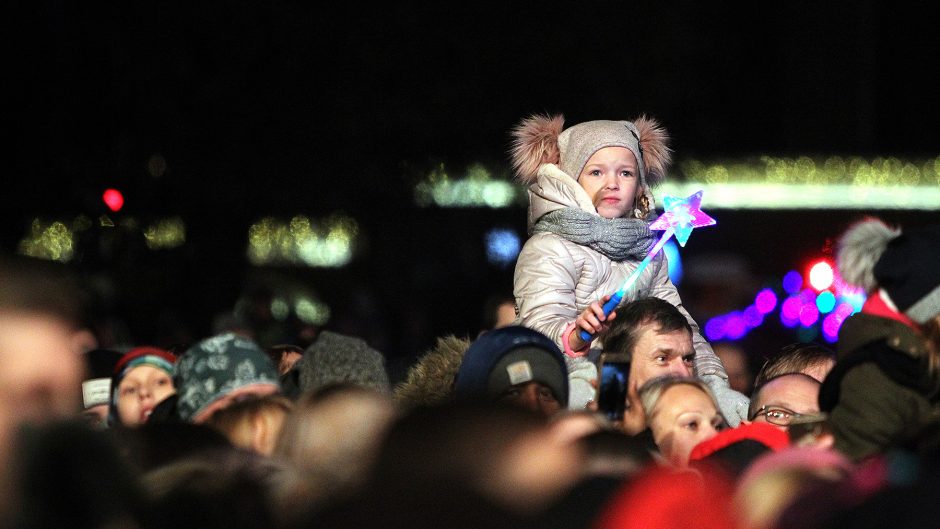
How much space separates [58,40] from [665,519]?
1162cm

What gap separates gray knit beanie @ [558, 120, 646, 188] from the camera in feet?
17.4

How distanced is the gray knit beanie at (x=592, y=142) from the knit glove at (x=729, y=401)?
965mm

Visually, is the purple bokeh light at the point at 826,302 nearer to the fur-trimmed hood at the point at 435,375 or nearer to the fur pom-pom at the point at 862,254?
the fur-trimmed hood at the point at 435,375

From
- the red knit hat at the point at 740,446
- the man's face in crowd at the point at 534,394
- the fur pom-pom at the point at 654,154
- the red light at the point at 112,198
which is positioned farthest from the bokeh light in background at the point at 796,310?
the red knit hat at the point at 740,446

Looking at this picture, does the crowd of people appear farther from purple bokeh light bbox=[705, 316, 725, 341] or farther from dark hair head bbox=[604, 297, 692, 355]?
purple bokeh light bbox=[705, 316, 725, 341]

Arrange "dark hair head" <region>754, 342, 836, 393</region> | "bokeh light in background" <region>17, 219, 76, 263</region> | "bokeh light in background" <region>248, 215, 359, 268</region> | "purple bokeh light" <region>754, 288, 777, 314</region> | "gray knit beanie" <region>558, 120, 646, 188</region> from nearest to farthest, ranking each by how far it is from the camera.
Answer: "dark hair head" <region>754, 342, 836, 393</region> → "gray knit beanie" <region>558, 120, 646, 188</region> → "purple bokeh light" <region>754, 288, 777, 314</region> → "bokeh light in background" <region>17, 219, 76, 263</region> → "bokeh light in background" <region>248, 215, 359, 268</region>

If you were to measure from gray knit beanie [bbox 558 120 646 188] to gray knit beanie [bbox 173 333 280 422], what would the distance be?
1.59 m

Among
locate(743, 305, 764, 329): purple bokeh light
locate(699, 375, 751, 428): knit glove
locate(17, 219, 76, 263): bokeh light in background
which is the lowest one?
locate(699, 375, 751, 428): knit glove

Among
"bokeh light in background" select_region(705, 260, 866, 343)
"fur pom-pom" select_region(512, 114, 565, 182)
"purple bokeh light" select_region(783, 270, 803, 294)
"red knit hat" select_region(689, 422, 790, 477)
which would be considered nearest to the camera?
"red knit hat" select_region(689, 422, 790, 477)

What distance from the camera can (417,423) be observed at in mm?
2268

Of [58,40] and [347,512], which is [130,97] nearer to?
[58,40]

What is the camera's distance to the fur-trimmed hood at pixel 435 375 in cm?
440

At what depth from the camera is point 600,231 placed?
5.03m

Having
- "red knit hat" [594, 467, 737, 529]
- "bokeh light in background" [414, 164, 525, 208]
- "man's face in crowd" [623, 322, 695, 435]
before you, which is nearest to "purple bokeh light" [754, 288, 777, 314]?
"bokeh light in background" [414, 164, 525, 208]
